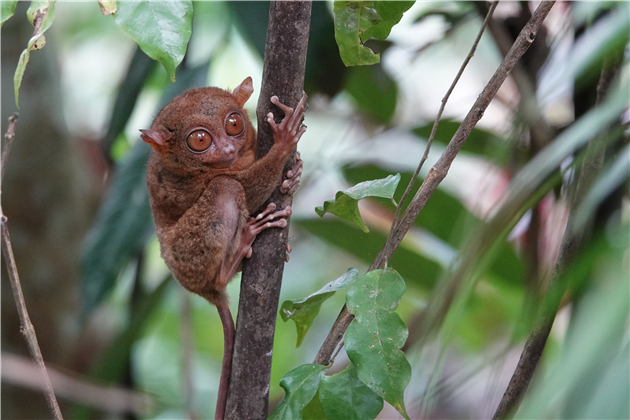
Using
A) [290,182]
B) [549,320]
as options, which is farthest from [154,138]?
[549,320]

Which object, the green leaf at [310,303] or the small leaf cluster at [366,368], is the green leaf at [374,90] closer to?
the green leaf at [310,303]

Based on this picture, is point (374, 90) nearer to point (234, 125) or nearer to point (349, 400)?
point (234, 125)

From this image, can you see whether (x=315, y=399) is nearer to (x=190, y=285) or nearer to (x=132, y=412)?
(x=190, y=285)

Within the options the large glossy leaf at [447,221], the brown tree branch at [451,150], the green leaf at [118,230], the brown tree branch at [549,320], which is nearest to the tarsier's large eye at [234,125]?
the large glossy leaf at [447,221]

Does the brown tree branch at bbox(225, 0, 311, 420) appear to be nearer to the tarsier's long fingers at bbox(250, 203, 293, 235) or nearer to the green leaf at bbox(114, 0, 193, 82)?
the tarsier's long fingers at bbox(250, 203, 293, 235)

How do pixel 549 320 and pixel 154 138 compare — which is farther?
pixel 154 138
